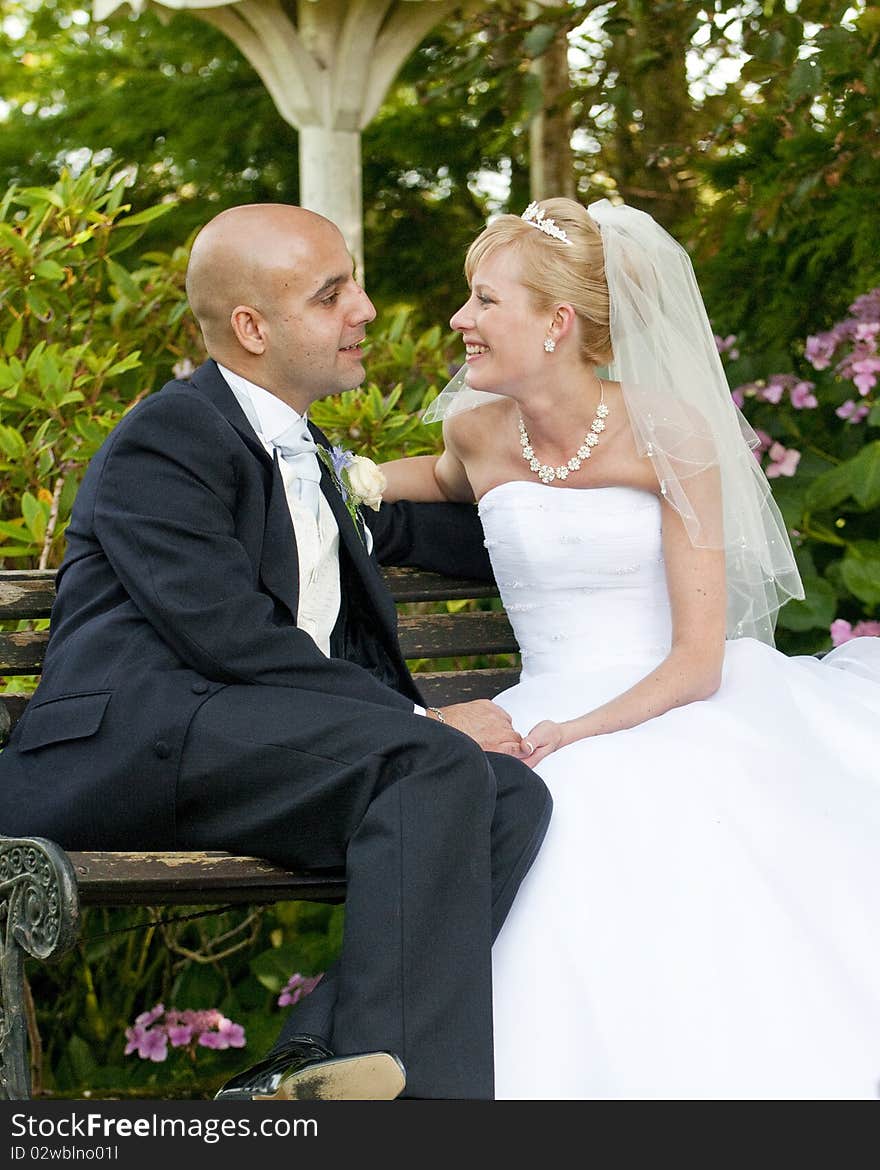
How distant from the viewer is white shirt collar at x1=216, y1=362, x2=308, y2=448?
321 centimetres

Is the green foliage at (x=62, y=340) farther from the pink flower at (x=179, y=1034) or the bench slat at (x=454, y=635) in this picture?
the pink flower at (x=179, y=1034)

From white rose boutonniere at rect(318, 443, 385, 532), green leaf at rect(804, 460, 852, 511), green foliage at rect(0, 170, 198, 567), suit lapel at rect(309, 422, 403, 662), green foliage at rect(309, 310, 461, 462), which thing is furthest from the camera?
green leaf at rect(804, 460, 852, 511)

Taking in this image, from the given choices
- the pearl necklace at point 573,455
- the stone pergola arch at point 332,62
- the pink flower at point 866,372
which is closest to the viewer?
the pearl necklace at point 573,455

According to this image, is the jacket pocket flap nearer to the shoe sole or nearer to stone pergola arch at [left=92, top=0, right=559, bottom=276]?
the shoe sole

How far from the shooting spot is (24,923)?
2.54 metres

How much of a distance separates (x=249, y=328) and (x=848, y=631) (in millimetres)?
2007

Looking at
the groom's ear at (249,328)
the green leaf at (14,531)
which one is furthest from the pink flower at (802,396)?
the green leaf at (14,531)

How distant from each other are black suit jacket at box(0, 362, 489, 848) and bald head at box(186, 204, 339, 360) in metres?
0.24

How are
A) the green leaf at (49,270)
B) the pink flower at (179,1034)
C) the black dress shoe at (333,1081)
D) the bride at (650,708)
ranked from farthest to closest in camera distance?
1. the pink flower at (179,1034)
2. the green leaf at (49,270)
3. the bride at (650,708)
4. the black dress shoe at (333,1081)

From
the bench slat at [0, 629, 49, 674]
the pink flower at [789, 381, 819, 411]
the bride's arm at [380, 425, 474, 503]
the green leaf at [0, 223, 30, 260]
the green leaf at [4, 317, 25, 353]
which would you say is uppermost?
the green leaf at [0, 223, 30, 260]

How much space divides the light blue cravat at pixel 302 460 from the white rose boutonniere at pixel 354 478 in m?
0.09

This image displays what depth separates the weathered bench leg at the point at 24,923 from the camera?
8.04ft

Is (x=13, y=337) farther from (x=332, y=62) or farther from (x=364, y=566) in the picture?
(x=332, y=62)

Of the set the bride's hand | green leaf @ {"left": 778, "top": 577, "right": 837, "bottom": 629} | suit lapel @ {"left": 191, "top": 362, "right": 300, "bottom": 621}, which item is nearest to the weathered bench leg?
suit lapel @ {"left": 191, "top": 362, "right": 300, "bottom": 621}
